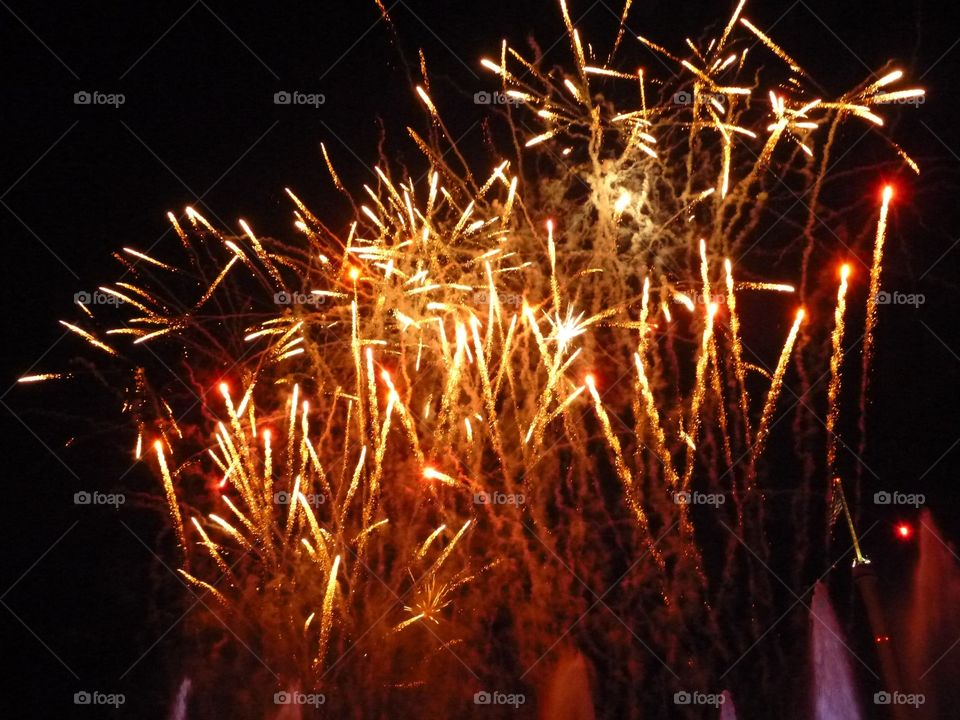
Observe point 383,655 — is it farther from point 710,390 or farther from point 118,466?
point 710,390

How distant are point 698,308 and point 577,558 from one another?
2992mm

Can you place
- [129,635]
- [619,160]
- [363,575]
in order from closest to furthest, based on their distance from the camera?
[619,160] → [363,575] → [129,635]

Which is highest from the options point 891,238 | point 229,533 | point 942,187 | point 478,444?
point 942,187

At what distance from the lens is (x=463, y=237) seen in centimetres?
705

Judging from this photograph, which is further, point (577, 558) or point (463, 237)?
point (577, 558)

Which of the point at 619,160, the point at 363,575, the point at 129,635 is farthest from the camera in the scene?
the point at 129,635

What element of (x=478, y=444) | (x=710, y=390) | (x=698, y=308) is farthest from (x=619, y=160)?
(x=478, y=444)

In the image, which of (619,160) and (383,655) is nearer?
(619,160)

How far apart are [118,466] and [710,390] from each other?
6574 millimetres

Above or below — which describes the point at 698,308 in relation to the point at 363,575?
Answer: above

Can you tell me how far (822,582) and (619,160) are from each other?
5.07 m

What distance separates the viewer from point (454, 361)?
7086 millimetres

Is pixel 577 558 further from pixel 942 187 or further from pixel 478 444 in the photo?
pixel 942 187

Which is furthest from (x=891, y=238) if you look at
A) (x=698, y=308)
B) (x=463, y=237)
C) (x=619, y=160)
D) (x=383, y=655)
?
(x=383, y=655)
